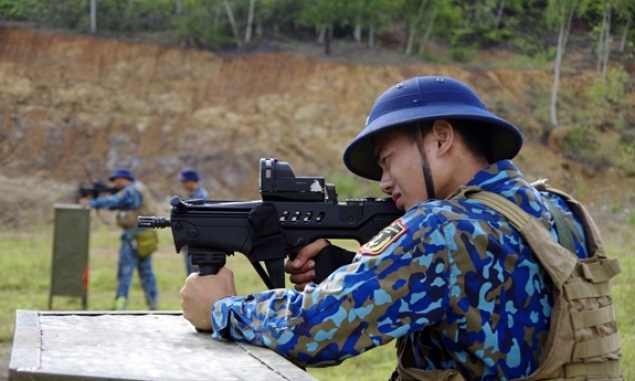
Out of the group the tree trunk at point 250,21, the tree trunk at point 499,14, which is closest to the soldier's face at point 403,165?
the tree trunk at point 499,14

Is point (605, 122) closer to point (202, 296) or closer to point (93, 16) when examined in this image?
point (202, 296)

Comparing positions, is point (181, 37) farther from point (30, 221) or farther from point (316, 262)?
point (316, 262)

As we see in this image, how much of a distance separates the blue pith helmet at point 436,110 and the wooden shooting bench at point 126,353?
0.82m

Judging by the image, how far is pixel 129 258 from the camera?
1115 centimetres

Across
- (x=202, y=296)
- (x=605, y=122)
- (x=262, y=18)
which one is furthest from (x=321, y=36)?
(x=202, y=296)

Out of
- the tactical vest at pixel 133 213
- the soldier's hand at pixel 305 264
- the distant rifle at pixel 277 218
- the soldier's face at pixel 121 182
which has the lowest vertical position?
the tactical vest at pixel 133 213

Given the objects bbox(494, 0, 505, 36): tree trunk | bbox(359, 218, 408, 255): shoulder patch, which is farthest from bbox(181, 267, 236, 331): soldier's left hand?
bbox(494, 0, 505, 36): tree trunk

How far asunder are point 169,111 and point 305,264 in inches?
859

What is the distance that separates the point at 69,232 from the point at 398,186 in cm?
802

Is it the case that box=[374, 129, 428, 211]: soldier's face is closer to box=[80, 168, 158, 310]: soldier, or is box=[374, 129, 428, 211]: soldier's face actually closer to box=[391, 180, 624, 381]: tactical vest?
box=[391, 180, 624, 381]: tactical vest

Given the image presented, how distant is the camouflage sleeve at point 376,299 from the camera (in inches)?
98.0

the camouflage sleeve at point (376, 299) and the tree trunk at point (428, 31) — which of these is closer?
the camouflage sleeve at point (376, 299)

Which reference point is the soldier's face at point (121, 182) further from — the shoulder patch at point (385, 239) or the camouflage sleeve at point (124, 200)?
the shoulder patch at point (385, 239)

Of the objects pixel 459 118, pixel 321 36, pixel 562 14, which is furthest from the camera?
pixel 321 36
